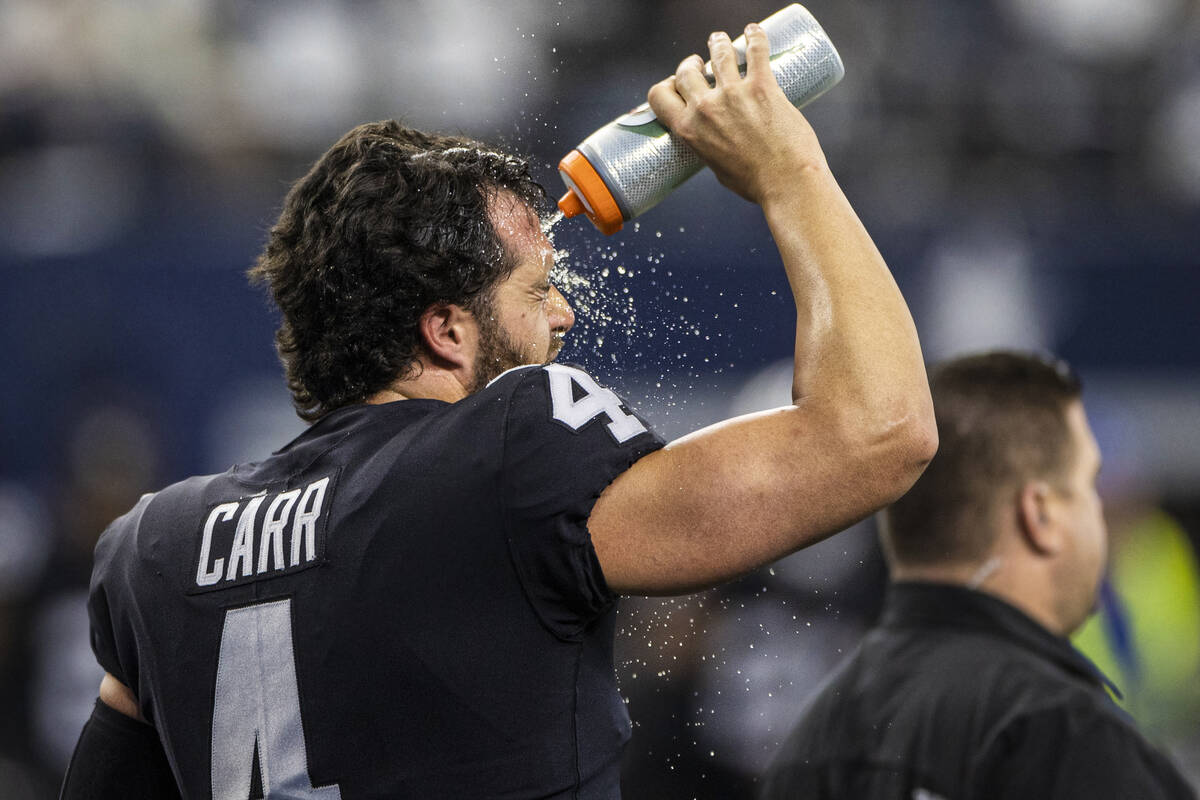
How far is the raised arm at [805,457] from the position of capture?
4.26ft

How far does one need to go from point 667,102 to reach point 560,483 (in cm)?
55

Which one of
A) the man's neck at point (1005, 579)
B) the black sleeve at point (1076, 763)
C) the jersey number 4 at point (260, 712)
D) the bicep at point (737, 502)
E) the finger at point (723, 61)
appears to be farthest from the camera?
the man's neck at point (1005, 579)

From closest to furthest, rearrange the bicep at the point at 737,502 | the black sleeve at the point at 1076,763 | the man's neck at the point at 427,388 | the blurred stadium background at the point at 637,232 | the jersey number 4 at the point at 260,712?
the bicep at the point at 737,502
the jersey number 4 at the point at 260,712
the man's neck at the point at 427,388
the black sleeve at the point at 1076,763
the blurred stadium background at the point at 637,232

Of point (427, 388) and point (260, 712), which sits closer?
point (260, 712)

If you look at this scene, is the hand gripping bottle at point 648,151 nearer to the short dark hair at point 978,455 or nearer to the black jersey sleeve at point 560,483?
the black jersey sleeve at point 560,483

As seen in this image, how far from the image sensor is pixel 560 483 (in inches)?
52.2

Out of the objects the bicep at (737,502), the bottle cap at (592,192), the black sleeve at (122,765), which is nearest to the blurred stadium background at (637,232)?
the bottle cap at (592,192)

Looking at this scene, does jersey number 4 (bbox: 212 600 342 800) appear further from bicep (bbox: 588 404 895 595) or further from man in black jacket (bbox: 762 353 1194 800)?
man in black jacket (bbox: 762 353 1194 800)

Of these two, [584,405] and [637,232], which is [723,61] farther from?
[637,232]

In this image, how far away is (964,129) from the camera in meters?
6.25

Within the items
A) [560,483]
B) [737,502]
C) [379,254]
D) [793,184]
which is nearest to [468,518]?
[560,483]

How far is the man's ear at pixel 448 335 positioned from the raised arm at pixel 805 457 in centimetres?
38

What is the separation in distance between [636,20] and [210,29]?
2.29m

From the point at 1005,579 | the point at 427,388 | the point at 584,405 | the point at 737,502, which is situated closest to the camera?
the point at 737,502
